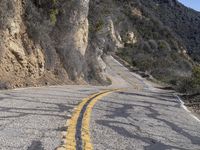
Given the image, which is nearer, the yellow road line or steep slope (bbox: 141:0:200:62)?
the yellow road line

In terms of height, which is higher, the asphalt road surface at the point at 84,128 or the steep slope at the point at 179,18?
the steep slope at the point at 179,18

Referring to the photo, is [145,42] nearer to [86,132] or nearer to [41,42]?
[41,42]

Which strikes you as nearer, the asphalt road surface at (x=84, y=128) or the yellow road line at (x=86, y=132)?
the yellow road line at (x=86, y=132)

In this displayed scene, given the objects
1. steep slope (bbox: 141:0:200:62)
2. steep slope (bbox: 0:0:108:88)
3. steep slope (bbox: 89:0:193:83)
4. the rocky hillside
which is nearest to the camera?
steep slope (bbox: 0:0:108:88)

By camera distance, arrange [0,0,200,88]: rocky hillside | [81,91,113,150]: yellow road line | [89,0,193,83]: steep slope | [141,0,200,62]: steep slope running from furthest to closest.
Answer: [141,0,200,62]: steep slope, [89,0,193,83]: steep slope, [0,0,200,88]: rocky hillside, [81,91,113,150]: yellow road line

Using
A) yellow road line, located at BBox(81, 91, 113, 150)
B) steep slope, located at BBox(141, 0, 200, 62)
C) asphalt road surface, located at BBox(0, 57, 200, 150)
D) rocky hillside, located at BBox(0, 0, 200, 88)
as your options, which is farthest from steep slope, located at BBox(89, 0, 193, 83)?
yellow road line, located at BBox(81, 91, 113, 150)

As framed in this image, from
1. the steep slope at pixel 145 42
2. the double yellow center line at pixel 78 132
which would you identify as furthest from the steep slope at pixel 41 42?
the steep slope at pixel 145 42

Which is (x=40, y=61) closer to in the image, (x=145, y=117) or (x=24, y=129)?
(x=145, y=117)

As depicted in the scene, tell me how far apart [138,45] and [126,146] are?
87.8 metres

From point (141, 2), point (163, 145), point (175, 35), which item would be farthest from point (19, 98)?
point (141, 2)

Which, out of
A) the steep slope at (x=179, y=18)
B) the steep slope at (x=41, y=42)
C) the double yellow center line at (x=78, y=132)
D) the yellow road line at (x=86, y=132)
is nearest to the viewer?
the double yellow center line at (x=78, y=132)

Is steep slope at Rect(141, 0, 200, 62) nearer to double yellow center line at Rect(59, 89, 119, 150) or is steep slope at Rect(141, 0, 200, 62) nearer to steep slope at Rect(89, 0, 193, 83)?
steep slope at Rect(89, 0, 193, 83)

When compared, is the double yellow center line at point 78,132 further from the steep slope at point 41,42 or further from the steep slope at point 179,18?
the steep slope at point 179,18

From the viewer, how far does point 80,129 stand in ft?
30.4
